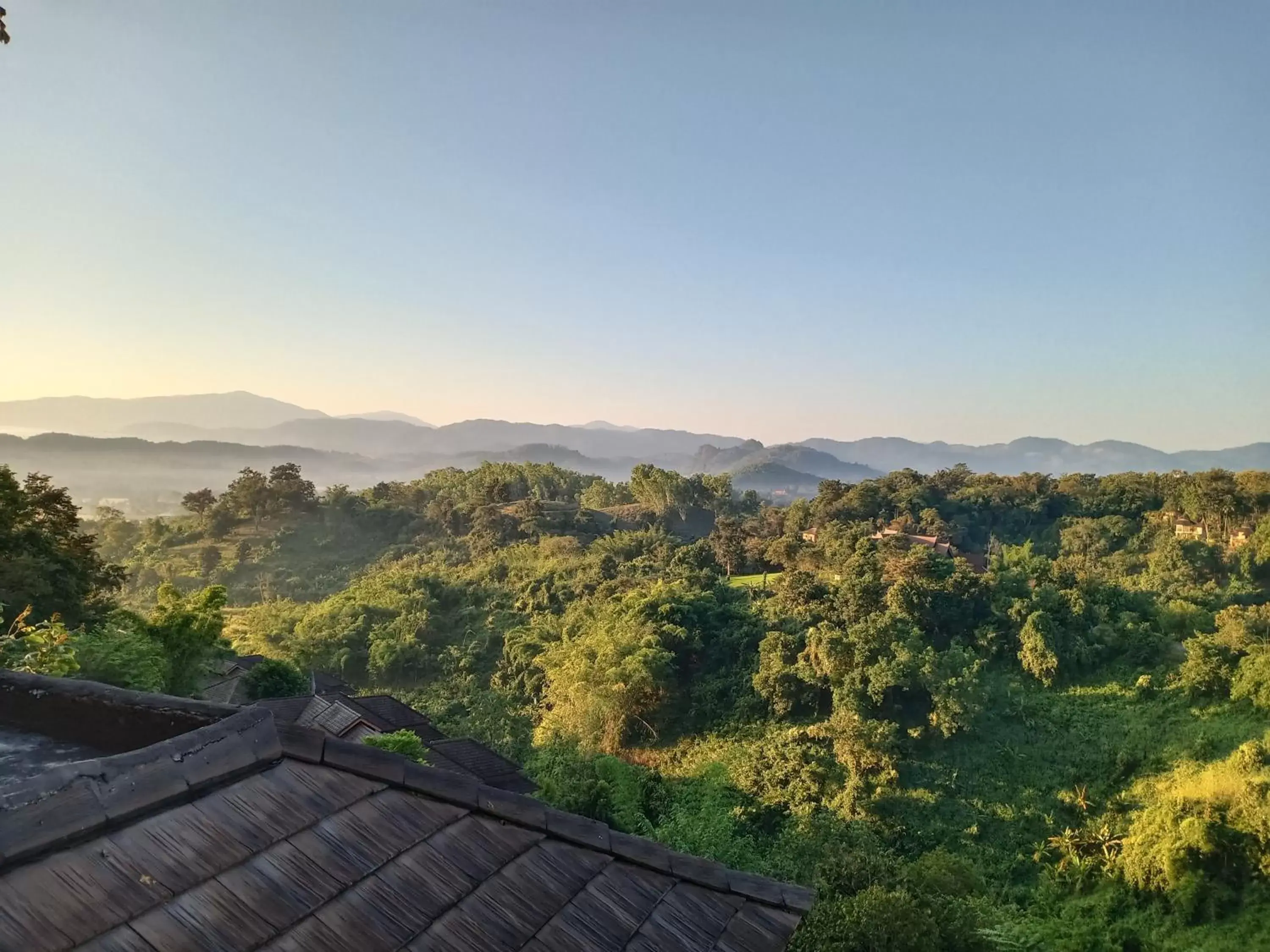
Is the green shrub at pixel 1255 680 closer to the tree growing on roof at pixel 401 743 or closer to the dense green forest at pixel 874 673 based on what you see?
the dense green forest at pixel 874 673

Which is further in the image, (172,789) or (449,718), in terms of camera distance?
(449,718)

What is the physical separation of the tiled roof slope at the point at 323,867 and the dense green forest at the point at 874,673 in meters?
5.03

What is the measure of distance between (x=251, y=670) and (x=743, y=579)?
18136 millimetres

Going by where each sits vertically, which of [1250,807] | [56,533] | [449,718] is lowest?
[449,718]

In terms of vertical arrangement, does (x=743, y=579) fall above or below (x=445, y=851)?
below

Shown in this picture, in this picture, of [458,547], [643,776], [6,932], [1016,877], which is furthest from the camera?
[458,547]

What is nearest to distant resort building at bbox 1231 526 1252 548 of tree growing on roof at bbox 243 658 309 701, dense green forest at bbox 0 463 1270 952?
dense green forest at bbox 0 463 1270 952

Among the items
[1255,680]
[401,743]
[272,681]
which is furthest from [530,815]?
[1255,680]

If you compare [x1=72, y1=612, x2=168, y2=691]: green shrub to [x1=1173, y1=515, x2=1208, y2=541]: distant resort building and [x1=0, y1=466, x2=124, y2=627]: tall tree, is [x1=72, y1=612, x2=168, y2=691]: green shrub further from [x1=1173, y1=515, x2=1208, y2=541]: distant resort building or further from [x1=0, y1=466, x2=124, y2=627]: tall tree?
[x1=1173, y1=515, x2=1208, y2=541]: distant resort building

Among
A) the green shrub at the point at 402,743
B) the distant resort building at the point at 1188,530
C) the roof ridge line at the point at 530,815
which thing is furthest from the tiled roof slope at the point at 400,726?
the distant resort building at the point at 1188,530

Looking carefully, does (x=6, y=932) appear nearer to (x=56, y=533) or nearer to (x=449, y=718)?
(x=56, y=533)

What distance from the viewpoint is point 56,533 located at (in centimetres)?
1294

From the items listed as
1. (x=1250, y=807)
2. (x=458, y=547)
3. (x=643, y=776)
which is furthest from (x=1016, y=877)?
(x=458, y=547)

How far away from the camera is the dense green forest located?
39.3 ft
